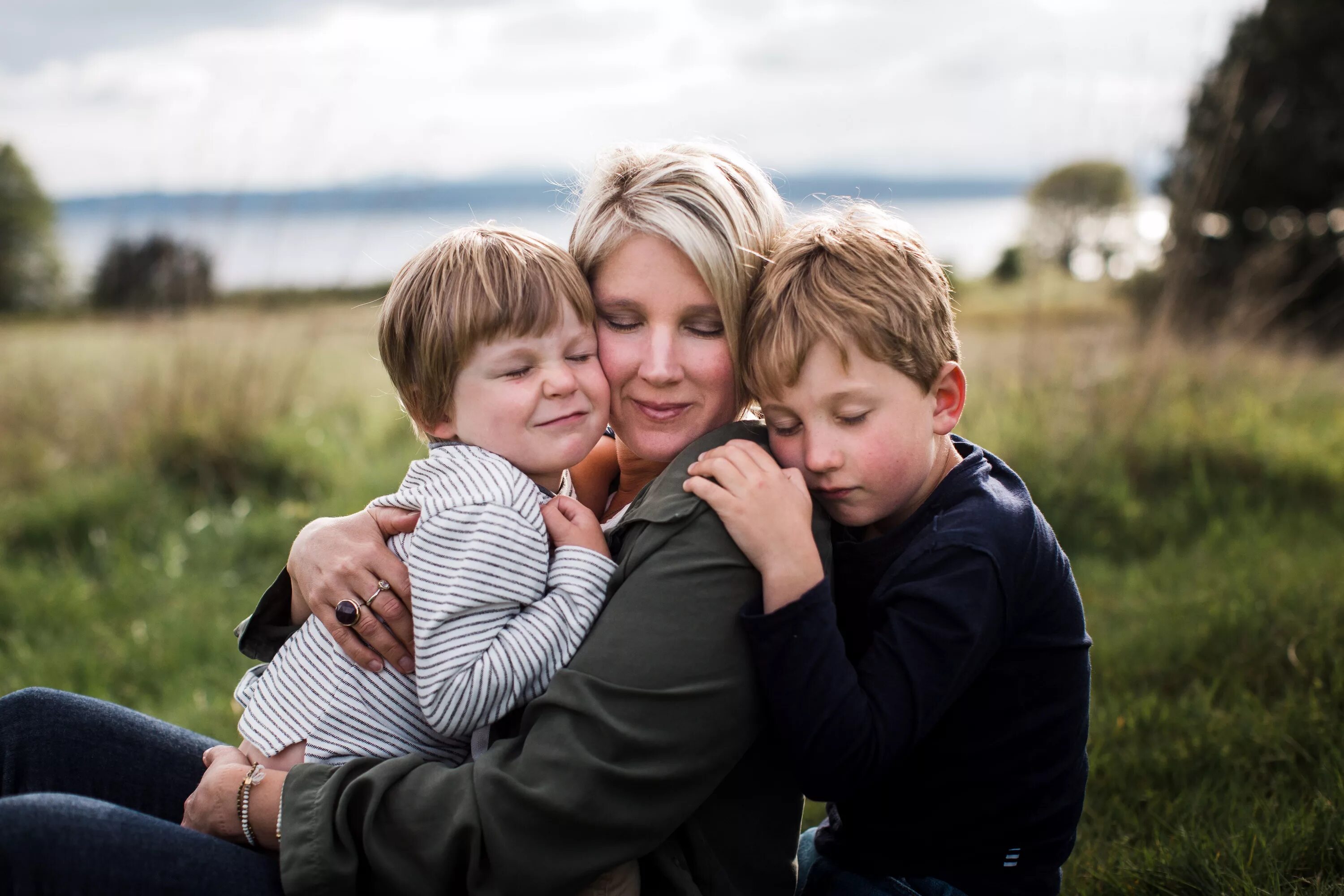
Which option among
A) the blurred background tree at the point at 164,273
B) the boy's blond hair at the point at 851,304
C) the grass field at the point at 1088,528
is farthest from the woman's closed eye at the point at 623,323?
the blurred background tree at the point at 164,273

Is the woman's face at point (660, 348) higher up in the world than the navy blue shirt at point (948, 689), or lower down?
higher up

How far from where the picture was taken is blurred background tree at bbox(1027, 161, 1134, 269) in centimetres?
654

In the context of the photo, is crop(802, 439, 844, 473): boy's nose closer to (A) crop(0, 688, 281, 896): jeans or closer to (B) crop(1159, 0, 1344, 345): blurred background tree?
(A) crop(0, 688, 281, 896): jeans

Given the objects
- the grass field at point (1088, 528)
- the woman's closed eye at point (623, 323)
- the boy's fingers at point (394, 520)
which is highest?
the woman's closed eye at point (623, 323)

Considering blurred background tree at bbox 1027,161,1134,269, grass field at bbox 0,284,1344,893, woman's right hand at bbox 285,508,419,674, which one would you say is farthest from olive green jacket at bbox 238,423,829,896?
blurred background tree at bbox 1027,161,1134,269

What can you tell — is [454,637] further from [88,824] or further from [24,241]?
[24,241]

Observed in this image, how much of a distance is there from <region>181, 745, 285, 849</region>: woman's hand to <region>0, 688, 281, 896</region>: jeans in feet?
0.16

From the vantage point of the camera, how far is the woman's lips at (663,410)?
2164mm

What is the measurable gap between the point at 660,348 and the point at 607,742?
833mm

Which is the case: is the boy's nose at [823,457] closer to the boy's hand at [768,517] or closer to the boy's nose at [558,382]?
the boy's hand at [768,517]

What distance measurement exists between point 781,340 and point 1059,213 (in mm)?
5364

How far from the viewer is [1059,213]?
6684mm

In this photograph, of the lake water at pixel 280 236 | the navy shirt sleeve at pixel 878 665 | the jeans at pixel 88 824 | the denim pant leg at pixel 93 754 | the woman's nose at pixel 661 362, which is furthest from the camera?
the lake water at pixel 280 236

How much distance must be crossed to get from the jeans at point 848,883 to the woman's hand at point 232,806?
3.17 ft
